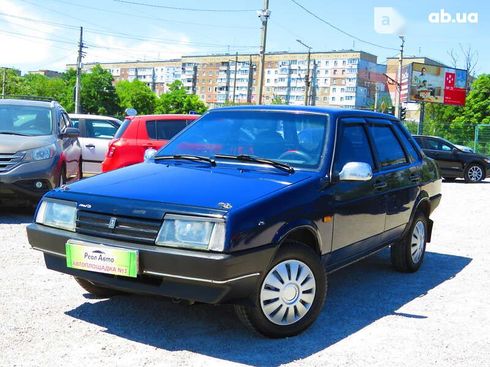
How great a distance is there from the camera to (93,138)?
13008mm

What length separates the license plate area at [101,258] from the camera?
11.3 feet

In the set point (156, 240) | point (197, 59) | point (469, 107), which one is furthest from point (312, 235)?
point (197, 59)

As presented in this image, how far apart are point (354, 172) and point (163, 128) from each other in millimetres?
7108

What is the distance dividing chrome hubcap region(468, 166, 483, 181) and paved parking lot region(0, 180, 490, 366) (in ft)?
50.5

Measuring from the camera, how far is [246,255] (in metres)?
3.41

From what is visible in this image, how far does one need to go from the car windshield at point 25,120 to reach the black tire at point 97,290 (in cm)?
465

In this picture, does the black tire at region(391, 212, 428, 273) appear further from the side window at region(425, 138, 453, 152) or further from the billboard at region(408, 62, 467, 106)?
the billboard at region(408, 62, 467, 106)

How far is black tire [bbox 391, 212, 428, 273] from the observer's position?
588cm

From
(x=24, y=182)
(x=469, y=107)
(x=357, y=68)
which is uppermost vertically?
(x=357, y=68)

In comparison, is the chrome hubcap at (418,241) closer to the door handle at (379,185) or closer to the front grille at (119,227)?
the door handle at (379,185)

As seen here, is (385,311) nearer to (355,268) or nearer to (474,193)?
(355,268)

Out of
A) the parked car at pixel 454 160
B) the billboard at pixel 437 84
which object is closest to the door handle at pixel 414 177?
the parked car at pixel 454 160

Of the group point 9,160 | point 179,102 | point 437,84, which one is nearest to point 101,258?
point 9,160

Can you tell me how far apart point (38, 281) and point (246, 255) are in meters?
2.47
